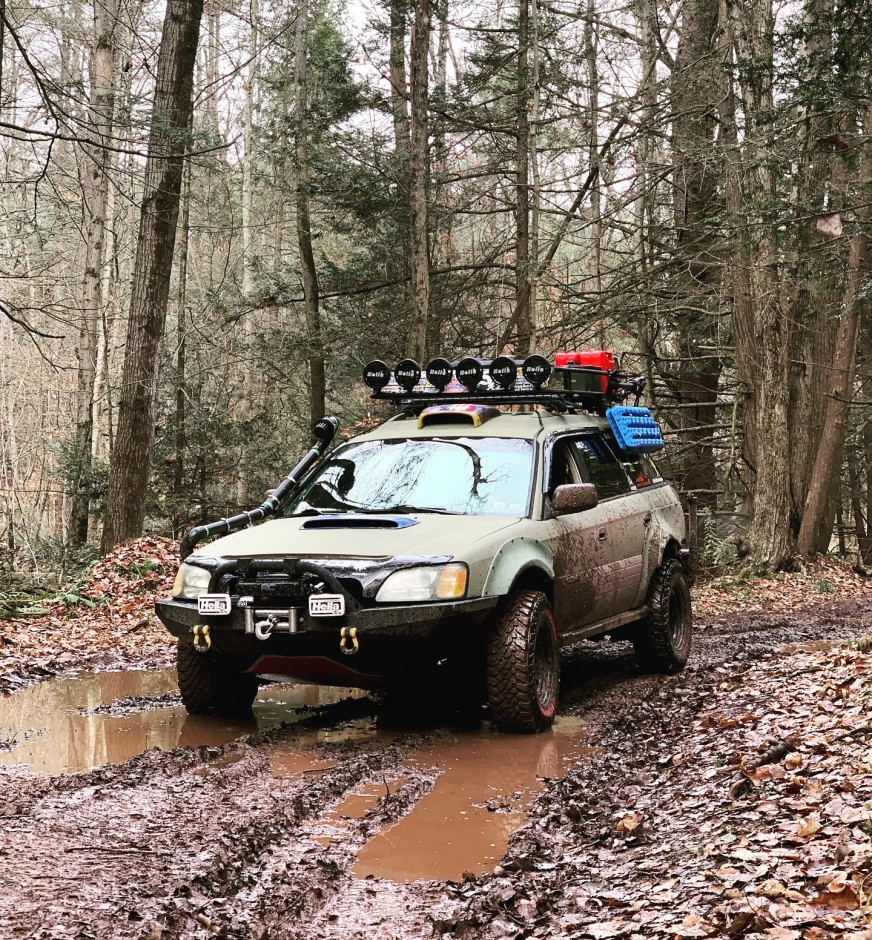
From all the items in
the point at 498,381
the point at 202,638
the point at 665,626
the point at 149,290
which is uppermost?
the point at 149,290

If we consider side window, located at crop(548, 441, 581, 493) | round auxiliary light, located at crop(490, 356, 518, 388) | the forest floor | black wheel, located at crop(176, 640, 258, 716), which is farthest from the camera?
round auxiliary light, located at crop(490, 356, 518, 388)

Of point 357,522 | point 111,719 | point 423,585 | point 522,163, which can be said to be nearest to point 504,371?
point 357,522

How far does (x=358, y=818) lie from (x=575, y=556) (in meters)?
3.12

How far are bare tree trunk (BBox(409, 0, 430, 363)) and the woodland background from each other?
0.04 meters

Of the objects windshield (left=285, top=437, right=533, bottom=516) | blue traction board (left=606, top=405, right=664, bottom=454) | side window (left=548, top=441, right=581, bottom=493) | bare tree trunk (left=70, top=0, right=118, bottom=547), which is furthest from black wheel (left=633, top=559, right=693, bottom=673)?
bare tree trunk (left=70, top=0, right=118, bottom=547)

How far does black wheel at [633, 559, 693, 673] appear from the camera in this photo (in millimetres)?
8586

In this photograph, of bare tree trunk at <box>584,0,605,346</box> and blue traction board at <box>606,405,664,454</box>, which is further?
bare tree trunk at <box>584,0,605,346</box>

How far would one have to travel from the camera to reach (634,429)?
29.4ft

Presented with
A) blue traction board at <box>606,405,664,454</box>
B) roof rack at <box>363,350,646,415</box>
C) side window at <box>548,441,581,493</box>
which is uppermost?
roof rack at <box>363,350,646,415</box>

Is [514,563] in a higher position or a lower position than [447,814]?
higher

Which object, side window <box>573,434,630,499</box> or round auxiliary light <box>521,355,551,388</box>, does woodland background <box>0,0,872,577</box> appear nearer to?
side window <box>573,434,630,499</box>

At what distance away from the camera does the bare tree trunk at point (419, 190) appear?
16484mm

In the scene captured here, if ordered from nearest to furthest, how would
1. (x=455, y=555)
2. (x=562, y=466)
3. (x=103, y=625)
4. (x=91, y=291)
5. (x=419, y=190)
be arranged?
(x=455, y=555) → (x=562, y=466) → (x=103, y=625) → (x=419, y=190) → (x=91, y=291)

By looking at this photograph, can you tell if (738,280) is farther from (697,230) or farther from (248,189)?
(248,189)
